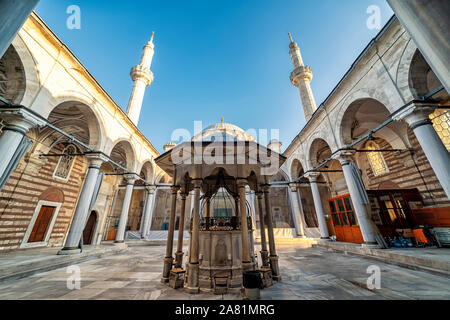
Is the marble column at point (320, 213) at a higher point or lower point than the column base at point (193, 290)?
higher

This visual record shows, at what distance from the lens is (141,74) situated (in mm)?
16531

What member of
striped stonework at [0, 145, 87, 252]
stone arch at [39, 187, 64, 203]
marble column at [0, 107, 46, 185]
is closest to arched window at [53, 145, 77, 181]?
striped stonework at [0, 145, 87, 252]

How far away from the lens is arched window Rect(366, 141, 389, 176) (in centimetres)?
1141

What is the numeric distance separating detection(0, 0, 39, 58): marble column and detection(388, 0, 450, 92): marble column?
9.35 feet

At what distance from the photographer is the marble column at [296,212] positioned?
14141mm

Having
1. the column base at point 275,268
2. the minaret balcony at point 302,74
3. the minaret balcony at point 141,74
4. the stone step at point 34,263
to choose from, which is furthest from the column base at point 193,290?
the minaret balcony at point 302,74

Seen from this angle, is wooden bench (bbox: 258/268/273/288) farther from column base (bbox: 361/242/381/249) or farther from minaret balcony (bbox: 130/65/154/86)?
minaret balcony (bbox: 130/65/154/86)

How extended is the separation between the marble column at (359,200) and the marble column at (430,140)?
2.94m

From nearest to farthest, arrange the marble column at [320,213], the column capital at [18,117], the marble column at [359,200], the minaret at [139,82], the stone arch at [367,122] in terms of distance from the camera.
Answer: the column capital at [18,117] → the marble column at [359,200] → the stone arch at [367,122] → the marble column at [320,213] → the minaret at [139,82]

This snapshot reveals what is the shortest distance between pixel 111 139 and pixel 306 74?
17351mm

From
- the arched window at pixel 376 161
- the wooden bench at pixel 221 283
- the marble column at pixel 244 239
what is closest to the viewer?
the wooden bench at pixel 221 283

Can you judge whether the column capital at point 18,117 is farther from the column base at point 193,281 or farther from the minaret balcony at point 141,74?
the minaret balcony at point 141,74

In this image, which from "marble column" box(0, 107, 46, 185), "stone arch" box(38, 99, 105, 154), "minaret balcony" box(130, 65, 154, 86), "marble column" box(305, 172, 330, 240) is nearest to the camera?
"marble column" box(0, 107, 46, 185)
